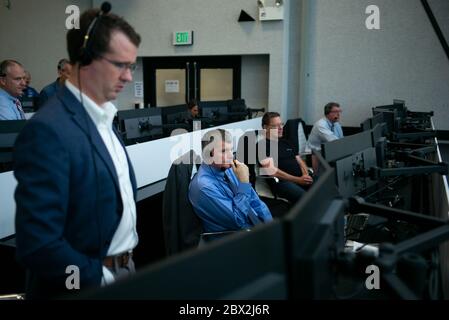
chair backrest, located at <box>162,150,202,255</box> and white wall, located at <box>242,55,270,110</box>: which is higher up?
white wall, located at <box>242,55,270,110</box>

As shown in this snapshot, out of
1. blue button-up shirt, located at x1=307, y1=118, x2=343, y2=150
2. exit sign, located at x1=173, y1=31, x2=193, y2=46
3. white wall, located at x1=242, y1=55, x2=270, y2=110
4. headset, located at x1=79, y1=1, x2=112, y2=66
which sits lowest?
blue button-up shirt, located at x1=307, y1=118, x2=343, y2=150

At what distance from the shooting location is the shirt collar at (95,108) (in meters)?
0.98

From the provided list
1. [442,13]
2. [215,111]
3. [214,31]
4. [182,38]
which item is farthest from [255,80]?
[442,13]

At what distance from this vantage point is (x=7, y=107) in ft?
9.82

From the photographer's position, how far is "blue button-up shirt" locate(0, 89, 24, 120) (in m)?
2.96

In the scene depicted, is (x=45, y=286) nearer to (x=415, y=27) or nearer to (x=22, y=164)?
(x=22, y=164)

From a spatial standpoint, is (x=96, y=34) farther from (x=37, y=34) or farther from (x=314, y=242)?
(x=37, y=34)

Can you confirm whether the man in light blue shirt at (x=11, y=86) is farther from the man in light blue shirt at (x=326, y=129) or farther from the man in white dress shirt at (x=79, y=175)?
the man in light blue shirt at (x=326, y=129)

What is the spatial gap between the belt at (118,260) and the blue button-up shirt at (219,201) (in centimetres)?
77

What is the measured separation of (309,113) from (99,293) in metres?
5.93

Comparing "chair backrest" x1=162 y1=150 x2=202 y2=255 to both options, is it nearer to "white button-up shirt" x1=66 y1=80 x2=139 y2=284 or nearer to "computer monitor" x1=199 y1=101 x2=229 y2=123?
"white button-up shirt" x1=66 y1=80 x2=139 y2=284

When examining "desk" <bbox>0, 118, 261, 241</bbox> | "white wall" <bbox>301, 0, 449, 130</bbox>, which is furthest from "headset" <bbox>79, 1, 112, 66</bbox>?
"white wall" <bbox>301, 0, 449, 130</bbox>

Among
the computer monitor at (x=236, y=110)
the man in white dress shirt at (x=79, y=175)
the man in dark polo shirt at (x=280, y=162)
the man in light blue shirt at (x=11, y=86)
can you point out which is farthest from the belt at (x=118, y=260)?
the computer monitor at (x=236, y=110)

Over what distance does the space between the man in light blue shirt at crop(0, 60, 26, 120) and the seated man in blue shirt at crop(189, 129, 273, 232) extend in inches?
70.7
